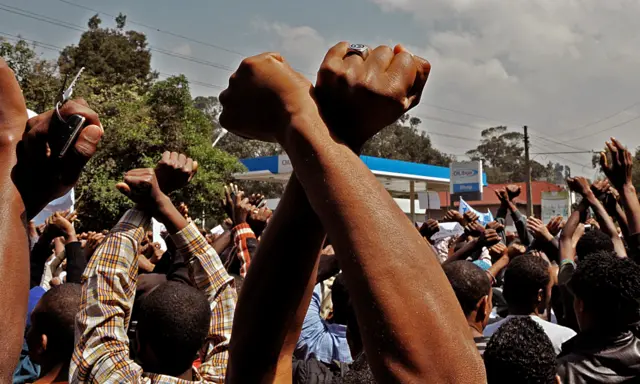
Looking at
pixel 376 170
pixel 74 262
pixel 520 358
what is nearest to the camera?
pixel 520 358

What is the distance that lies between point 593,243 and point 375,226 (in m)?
4.39

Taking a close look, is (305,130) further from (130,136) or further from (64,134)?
(130,136)

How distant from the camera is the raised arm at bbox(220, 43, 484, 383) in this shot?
0.91 meters

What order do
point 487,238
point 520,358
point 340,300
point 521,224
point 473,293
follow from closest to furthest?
point 520,358, point 473,293, point 340,300, point 487,238, point 521,224

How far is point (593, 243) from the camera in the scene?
4906mm

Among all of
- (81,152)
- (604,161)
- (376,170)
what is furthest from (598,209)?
(376,170)

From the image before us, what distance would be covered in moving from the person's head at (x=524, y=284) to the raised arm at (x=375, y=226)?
10.0ft

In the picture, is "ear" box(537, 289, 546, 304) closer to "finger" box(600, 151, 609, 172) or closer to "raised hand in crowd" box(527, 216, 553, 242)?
"raised hand in crowd" box(527, 216, 553, 242)

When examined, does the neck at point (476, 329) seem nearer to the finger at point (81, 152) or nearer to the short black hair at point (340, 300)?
the short black hair at point (340, 300)

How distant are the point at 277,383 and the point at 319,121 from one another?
54 cm

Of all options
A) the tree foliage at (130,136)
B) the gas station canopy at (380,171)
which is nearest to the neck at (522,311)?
the tree foliage at (130,136)

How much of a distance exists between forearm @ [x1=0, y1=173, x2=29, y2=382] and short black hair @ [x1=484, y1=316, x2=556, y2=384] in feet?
4.93

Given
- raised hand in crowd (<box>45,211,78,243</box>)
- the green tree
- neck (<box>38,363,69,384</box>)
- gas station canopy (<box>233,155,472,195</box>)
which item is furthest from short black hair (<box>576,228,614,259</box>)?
the green tree

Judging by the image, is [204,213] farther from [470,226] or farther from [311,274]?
[311,274]
